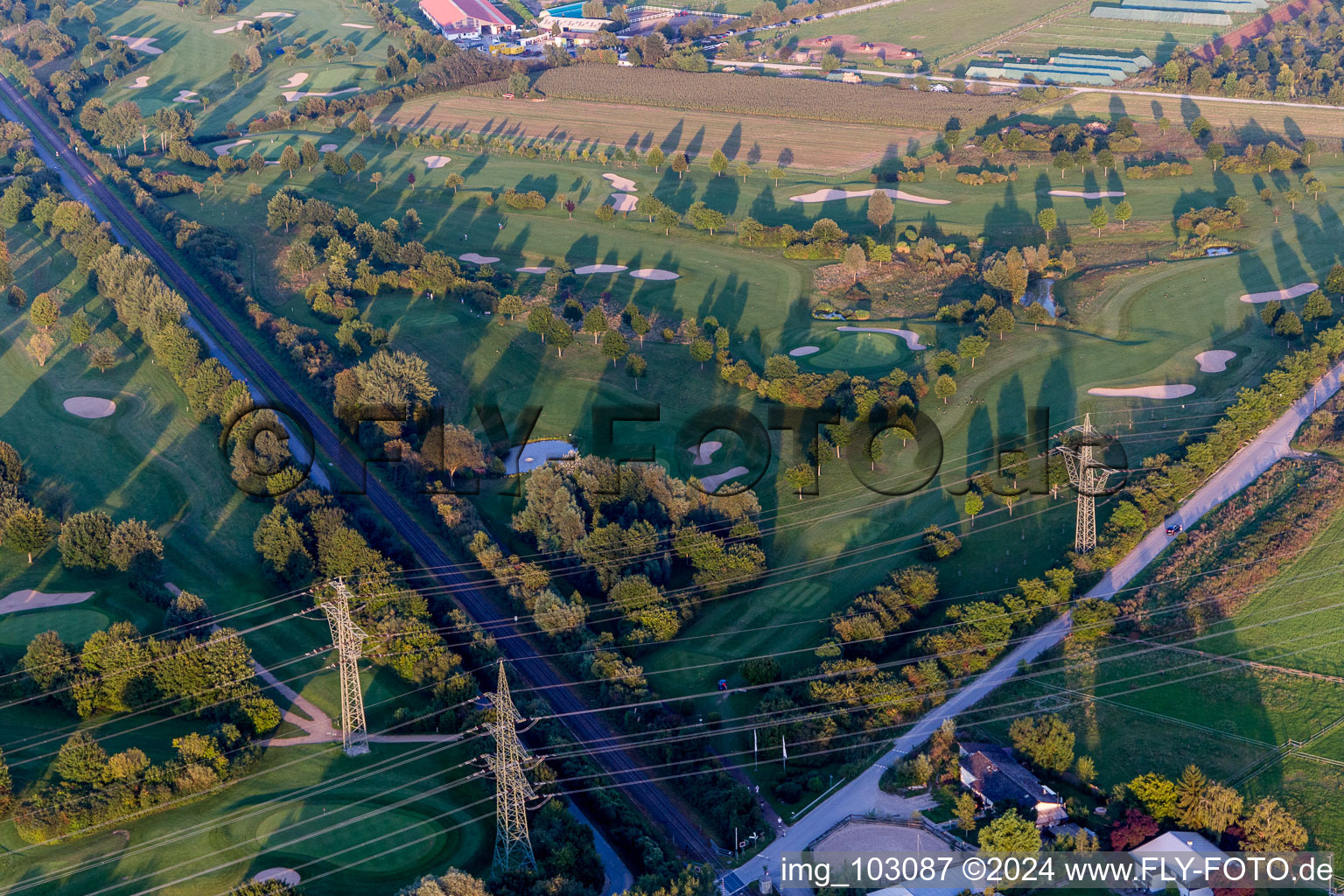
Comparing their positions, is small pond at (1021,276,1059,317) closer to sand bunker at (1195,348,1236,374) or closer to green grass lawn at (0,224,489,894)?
sand bunker at (1195,348,1236,374)

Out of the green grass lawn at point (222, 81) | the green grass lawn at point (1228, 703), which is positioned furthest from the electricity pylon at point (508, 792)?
the green grass lawn at point (222, 81)

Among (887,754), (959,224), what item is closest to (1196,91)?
(959,224)

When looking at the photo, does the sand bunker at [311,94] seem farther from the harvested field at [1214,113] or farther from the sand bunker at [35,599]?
the sand bunker at [35,599]

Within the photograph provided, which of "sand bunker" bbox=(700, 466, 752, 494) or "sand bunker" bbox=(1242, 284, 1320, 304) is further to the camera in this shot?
"sand bunker" bbox=(1242, 284, 1320, 304)

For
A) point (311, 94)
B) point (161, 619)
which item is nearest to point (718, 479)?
point (161, 619)

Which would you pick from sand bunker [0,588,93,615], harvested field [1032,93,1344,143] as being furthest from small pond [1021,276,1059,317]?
sand bunker [0,588,93,615]

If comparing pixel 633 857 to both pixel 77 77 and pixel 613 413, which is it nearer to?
pixel 613 413
